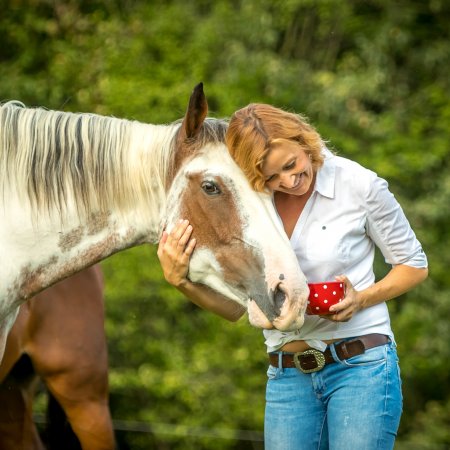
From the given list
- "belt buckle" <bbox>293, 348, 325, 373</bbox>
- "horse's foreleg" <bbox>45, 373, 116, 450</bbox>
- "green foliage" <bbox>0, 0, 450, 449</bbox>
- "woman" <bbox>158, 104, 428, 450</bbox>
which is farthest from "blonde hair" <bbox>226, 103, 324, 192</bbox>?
"green foliage" <bbox>0, 0, 450, 449</bbox>

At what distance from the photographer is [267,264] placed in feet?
9.30

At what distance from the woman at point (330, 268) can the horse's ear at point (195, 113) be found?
11 centimetres

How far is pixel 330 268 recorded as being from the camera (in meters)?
2.91

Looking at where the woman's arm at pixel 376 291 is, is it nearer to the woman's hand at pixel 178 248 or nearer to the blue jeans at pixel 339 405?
the blue jeans at pixel 339 405

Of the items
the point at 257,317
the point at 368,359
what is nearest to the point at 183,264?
the point at 257,317

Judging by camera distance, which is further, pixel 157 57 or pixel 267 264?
pixel 157 57

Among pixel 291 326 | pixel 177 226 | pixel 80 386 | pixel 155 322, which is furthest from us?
pixel 155 322

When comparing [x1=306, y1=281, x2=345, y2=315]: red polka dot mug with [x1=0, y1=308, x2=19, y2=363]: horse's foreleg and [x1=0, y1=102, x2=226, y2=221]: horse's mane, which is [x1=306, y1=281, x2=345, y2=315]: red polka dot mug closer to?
[x1=0, y1=102, x2=226, y2=221]: horse's mane

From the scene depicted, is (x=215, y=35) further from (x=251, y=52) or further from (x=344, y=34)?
(x=344, y=34)

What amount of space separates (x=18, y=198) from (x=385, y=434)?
4.49 feet

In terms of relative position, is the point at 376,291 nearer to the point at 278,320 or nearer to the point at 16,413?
the point at 278,320

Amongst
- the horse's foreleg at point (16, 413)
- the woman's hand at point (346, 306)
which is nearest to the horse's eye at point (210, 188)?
the woman's hand at point (346, 306)

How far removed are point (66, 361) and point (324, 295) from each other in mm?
1914

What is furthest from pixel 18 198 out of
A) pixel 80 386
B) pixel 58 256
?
pixel 80 386
